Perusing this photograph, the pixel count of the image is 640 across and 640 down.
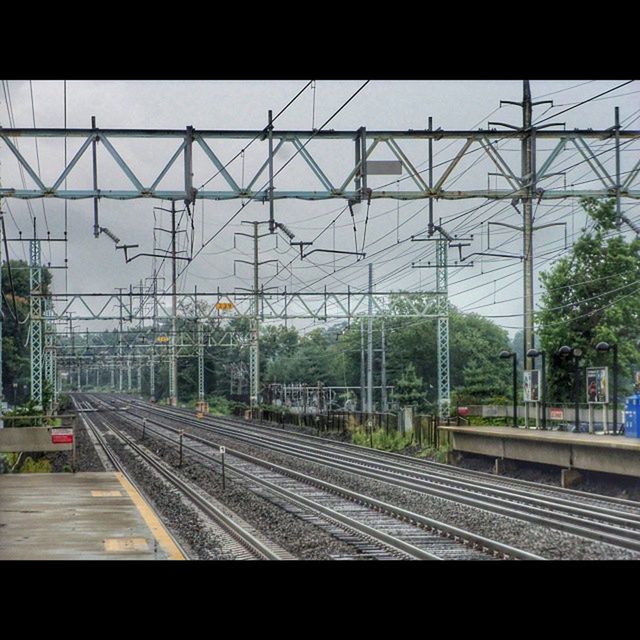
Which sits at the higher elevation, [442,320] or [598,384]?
[442,320]

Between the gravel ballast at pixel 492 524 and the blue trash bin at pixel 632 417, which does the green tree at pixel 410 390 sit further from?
the blue trash bin at pixel 632 417

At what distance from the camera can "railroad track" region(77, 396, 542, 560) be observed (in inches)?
443

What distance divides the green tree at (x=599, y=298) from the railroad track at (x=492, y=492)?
6246mm

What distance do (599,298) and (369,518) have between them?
17222mm

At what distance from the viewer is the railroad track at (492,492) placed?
12648 millimetres

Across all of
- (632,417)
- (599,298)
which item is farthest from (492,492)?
(599,298)

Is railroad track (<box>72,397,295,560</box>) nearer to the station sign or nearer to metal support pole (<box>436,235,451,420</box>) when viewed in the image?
the station sign

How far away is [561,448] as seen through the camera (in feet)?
57.9

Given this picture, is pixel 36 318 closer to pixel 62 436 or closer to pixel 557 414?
pixel 62 436

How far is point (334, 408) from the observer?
39562 mm

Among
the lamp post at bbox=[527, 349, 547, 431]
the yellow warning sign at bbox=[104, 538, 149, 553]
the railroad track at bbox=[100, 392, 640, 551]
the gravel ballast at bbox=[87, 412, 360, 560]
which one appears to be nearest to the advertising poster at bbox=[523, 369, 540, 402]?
the lamp post at bbox=[527, 349, 547, 431]
